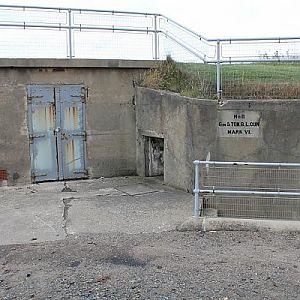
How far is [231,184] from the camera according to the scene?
876cm

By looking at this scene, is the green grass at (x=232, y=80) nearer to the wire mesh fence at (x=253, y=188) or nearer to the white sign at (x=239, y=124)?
the white sign at (x=239, y=124)

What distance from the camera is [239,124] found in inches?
344

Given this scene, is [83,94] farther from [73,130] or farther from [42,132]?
[42,132]

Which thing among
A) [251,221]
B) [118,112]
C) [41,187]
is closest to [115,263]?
[251,221]

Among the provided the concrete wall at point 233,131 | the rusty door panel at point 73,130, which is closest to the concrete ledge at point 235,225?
the concrete wall at point 233,131

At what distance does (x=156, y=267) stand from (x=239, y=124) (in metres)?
4.28

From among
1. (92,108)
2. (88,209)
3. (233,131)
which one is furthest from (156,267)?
(92,108)

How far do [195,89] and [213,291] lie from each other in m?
5.61

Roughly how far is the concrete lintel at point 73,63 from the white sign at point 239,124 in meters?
2.98

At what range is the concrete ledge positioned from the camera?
21.6 feet

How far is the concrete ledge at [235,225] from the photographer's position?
6.58 meters

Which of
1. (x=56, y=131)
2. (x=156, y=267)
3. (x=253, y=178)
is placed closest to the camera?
(x=156, y=267)

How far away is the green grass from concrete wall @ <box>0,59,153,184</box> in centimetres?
67

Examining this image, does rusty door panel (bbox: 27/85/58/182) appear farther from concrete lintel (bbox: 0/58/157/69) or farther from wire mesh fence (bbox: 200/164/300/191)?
wire mesh fence (bbox: 200/164/300/191)
